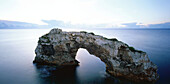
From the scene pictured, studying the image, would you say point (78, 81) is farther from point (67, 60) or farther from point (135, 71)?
point (135, 71)

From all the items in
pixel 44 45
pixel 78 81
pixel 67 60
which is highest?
pixel 44 45

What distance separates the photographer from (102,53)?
76.3 ft

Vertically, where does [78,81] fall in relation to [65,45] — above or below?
below

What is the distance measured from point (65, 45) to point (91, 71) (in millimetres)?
9557

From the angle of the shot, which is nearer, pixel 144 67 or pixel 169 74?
pixel 144 67

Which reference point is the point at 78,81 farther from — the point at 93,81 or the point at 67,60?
the point at 67,60

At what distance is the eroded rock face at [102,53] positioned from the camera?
2025cm

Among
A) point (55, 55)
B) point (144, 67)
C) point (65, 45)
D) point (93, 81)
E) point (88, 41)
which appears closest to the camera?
point (144, 67)

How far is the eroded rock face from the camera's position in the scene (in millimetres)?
20250

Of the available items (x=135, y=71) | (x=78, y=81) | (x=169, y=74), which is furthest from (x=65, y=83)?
(x=169, y=74)

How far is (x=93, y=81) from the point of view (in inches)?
869

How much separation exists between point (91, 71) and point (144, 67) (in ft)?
40.5

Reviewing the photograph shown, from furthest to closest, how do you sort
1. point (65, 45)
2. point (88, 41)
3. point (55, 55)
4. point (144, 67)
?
point (55, 55), point (65, 45), point (88, 41), point (144, 67)

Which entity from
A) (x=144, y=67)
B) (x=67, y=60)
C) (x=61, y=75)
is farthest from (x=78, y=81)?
Answer: (x=144, y=67)
